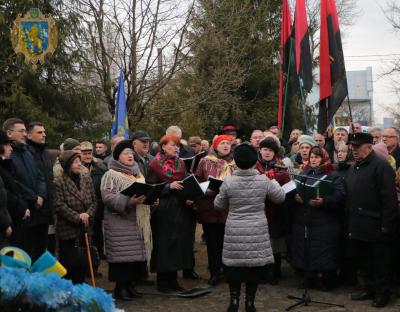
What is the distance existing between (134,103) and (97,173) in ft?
19.1

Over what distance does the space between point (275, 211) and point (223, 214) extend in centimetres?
80

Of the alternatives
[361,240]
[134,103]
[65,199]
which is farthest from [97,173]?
[134,103]

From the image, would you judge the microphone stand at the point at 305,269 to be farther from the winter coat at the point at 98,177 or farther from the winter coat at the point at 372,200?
the winter coat at the point at 98,177

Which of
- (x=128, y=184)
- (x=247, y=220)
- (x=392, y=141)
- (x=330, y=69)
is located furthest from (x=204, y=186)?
(x=392, y=141)

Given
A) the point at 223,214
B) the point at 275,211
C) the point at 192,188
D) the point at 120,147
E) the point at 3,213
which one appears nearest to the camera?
the point at 3,213

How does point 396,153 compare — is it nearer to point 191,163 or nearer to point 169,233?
point 191,163

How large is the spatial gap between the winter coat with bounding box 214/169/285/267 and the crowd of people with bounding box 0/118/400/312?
11mm

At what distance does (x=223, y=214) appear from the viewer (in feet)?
24.0

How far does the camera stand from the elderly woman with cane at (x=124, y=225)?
6461mm

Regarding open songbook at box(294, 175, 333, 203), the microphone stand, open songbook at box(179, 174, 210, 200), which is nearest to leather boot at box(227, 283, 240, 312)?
the microphone stand

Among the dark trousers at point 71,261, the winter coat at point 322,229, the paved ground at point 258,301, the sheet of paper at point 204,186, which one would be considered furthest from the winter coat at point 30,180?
the winter coat at point 322,229

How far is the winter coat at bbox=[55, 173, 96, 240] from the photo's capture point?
6.45 meters

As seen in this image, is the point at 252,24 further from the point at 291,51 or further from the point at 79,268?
the point at 79,268

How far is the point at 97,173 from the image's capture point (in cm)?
848
